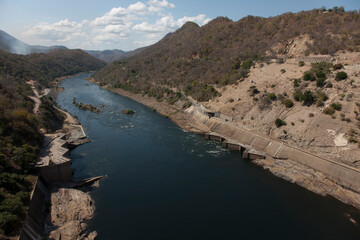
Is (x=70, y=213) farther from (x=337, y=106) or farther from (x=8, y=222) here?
(x=337, y=106)

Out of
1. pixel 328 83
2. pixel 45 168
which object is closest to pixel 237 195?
pixel 45 168

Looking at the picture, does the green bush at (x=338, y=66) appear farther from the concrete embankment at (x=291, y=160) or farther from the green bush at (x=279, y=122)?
the concrete embankment at (x=291, y=160)

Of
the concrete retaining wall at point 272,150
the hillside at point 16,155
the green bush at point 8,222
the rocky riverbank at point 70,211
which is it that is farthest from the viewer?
the concrete retaining wall at point 272,150

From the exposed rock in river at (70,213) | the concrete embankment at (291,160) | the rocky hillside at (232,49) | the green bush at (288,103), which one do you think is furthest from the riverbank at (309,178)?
the exposed rock in river at (70,213)

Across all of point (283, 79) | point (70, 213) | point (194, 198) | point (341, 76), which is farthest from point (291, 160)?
point (70, 213)

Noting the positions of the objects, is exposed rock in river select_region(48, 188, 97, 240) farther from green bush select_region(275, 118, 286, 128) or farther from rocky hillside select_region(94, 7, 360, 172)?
green bush select_region(275, 118, 286, 128)

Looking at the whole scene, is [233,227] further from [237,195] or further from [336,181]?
[336,181]
